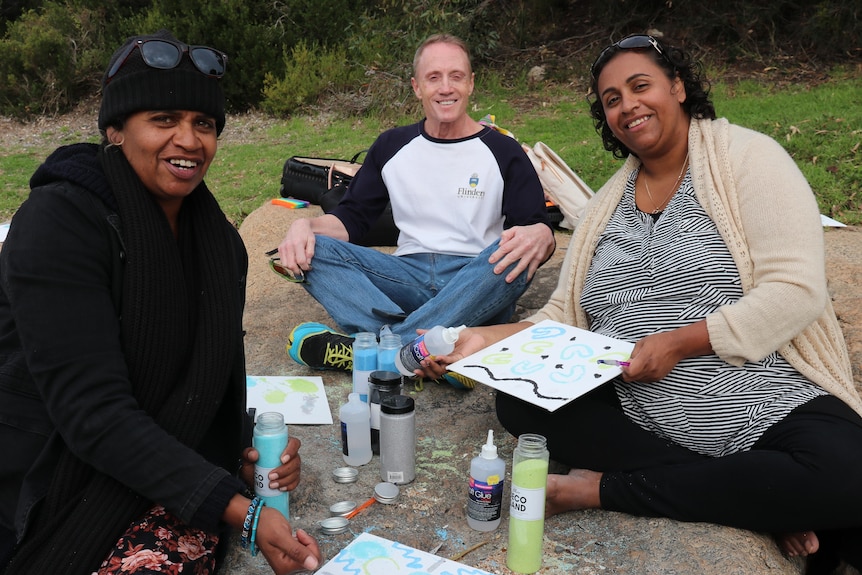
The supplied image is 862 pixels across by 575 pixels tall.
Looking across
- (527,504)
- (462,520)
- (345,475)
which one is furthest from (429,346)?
(527,504)

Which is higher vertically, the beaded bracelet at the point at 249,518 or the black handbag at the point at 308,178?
the beaded bracelet at the point at 249,518

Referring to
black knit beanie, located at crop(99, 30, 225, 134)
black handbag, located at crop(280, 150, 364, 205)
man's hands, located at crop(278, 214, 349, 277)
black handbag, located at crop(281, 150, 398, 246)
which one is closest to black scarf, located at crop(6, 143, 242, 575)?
black knit beanie, located at crop(99, 30, 225, 134)

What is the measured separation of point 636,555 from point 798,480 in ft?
1.84

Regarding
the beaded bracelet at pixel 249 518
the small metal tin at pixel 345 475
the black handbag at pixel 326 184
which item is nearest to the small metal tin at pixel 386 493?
the small metal tin at pixel 345 475

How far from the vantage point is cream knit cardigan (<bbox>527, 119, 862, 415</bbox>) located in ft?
8.71

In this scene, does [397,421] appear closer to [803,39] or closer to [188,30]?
[803,39]

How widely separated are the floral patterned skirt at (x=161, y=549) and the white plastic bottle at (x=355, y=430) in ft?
2.83

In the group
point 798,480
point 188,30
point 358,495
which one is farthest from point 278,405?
point 188,30

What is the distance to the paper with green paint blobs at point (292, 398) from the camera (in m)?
3.59

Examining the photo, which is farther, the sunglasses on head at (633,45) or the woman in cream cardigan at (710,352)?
the sunglasses on head at (633,45)

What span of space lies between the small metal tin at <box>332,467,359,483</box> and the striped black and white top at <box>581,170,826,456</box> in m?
1.08

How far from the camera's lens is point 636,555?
2.53 m

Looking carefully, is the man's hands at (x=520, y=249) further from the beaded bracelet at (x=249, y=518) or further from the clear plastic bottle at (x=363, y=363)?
the beaded bracelet at (x=249, y=518)

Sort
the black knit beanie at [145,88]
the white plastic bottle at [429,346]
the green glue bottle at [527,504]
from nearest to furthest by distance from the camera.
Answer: the black knit beanie at [145,88] < the green glue bottle at [527,504] < the white plastic bottle at [429,346]
